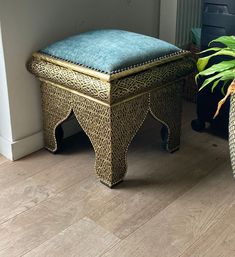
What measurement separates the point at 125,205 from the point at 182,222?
200mm

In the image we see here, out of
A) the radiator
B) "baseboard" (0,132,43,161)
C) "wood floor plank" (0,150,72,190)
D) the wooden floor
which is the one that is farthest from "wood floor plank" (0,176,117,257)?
the radiator

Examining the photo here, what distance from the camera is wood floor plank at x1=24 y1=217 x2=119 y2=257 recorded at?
1.21 meters

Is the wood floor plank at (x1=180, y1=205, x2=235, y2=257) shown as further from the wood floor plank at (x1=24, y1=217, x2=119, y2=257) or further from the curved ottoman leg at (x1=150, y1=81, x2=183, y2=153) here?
the curved ottoman leg at (x1=150, y1=81, x2=183, y2=153)

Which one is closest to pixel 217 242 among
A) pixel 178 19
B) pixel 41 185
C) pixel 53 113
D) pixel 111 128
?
pixel 111 128

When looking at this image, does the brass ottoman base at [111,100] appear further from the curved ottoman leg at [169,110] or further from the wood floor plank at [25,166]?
the wood floor plank at [25,166]

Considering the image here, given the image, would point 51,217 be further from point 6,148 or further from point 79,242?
point 6,148

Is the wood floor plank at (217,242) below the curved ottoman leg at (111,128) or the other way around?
below

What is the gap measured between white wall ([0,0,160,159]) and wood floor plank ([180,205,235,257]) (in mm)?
808

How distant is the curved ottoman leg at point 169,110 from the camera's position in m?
1.56

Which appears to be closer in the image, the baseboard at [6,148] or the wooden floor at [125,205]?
the wooden floor at [125,205]

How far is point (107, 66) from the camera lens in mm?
1368

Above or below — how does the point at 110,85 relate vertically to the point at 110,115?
above

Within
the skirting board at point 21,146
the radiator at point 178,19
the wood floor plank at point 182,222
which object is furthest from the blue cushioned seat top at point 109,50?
the radiator at point 178,19

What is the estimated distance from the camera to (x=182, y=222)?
134 cm
